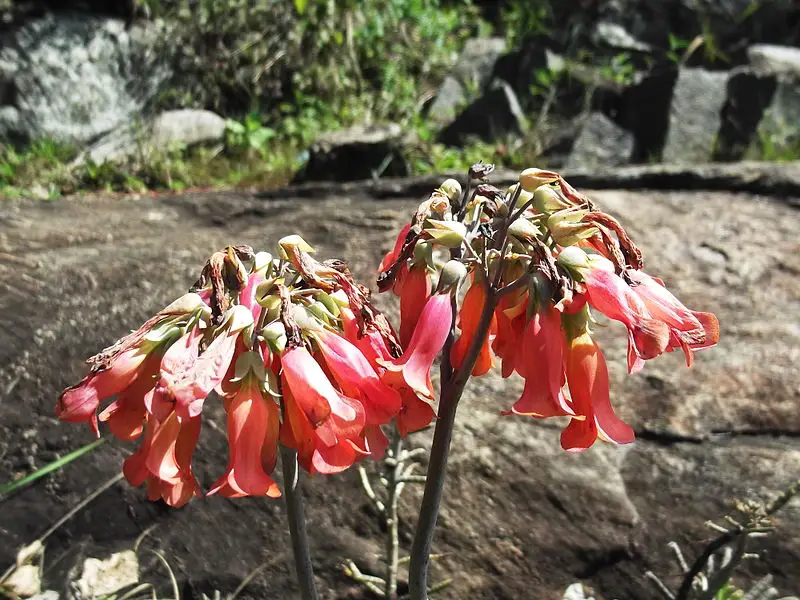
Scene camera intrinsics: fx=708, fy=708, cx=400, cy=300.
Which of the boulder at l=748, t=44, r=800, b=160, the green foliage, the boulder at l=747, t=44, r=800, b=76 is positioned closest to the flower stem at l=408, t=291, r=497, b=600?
the boulder at l=748, t=44, r=800, b=160

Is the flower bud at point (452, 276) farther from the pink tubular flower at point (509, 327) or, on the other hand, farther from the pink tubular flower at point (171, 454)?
the pink tubular flower at point (171, 454)

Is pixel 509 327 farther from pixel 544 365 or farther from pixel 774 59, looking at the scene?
pixel 774 59

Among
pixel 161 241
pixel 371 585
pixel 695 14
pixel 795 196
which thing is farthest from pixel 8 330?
pixel 695 14

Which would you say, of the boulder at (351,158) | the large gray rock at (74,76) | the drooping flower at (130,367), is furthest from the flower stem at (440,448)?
the large gray rock at (74,76)

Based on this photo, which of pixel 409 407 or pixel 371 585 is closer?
pixel 409 407

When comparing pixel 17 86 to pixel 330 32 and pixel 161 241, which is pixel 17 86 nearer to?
pixel 330 32

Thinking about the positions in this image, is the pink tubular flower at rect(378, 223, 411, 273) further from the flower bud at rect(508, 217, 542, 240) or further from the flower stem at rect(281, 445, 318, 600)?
the flower stem at rect(281, 445, 318, 600)
